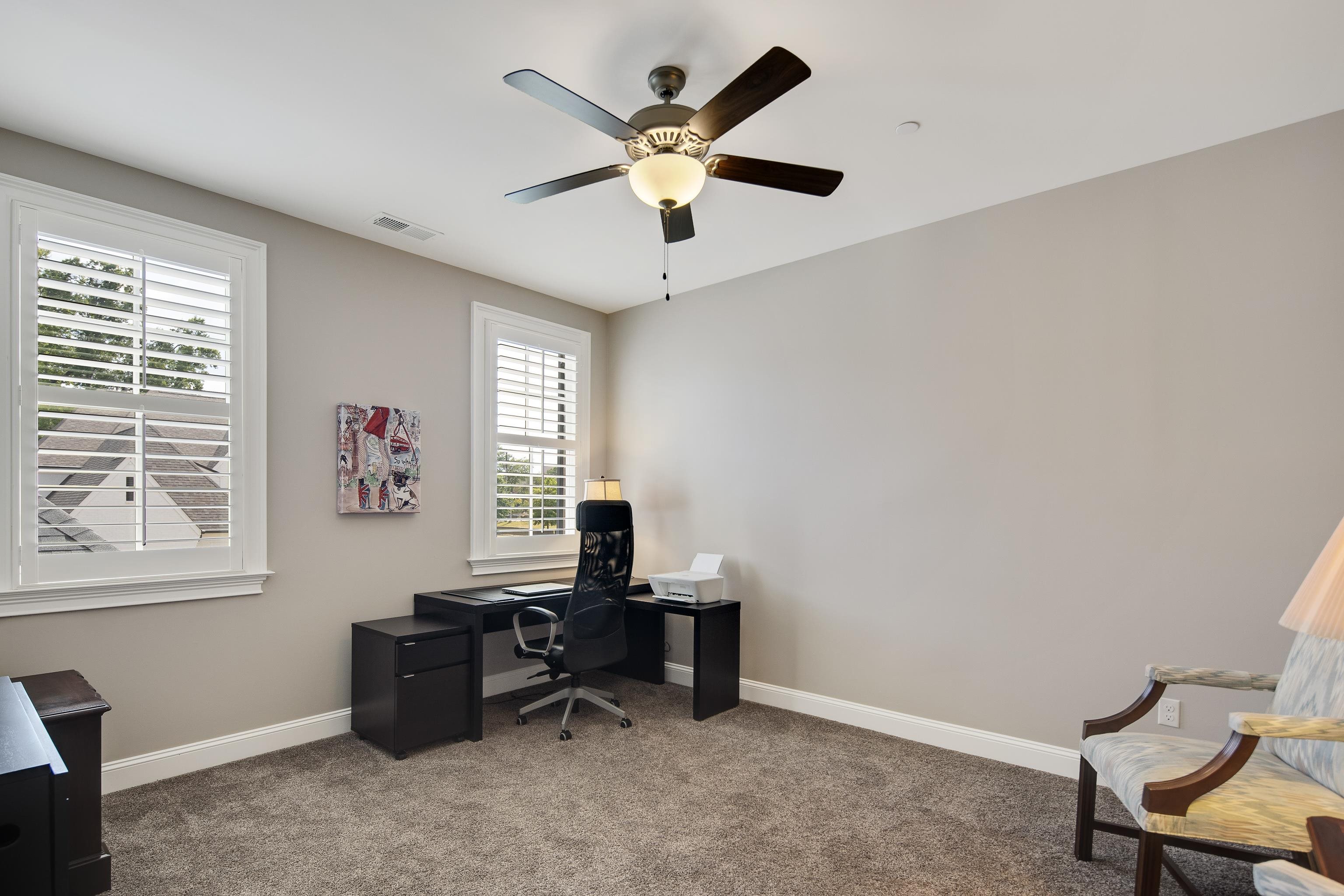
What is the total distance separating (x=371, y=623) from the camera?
3.56 metres

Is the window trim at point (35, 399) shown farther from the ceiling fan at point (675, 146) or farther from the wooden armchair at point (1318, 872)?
the wooden armchair at point (1318, 872)

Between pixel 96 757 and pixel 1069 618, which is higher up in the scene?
pixel 1069 618

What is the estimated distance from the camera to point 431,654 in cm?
333

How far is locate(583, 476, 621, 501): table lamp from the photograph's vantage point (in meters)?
4.66

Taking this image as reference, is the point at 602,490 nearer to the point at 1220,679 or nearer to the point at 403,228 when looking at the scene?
the point at 403,228

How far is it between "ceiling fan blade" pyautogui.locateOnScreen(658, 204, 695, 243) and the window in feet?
6.62

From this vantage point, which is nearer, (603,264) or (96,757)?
(96,757)

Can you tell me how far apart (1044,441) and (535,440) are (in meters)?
3.02

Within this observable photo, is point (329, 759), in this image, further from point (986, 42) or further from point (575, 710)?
point (986, 42)

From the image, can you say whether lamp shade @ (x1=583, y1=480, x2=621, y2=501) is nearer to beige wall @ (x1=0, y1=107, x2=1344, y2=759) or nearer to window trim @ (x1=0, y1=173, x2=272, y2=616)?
beige wall @ (x1=0, y1=107, x2=1344, y2=759)

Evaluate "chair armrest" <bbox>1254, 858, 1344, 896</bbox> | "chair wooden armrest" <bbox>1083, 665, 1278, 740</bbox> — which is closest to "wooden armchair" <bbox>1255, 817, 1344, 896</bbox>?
"chair armrest" <bbox>1254, 858, 1344, 896</bbox>

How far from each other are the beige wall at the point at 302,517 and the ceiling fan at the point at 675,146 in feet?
5.38

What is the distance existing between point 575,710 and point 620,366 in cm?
243

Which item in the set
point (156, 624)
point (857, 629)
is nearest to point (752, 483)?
point (857, 629)
